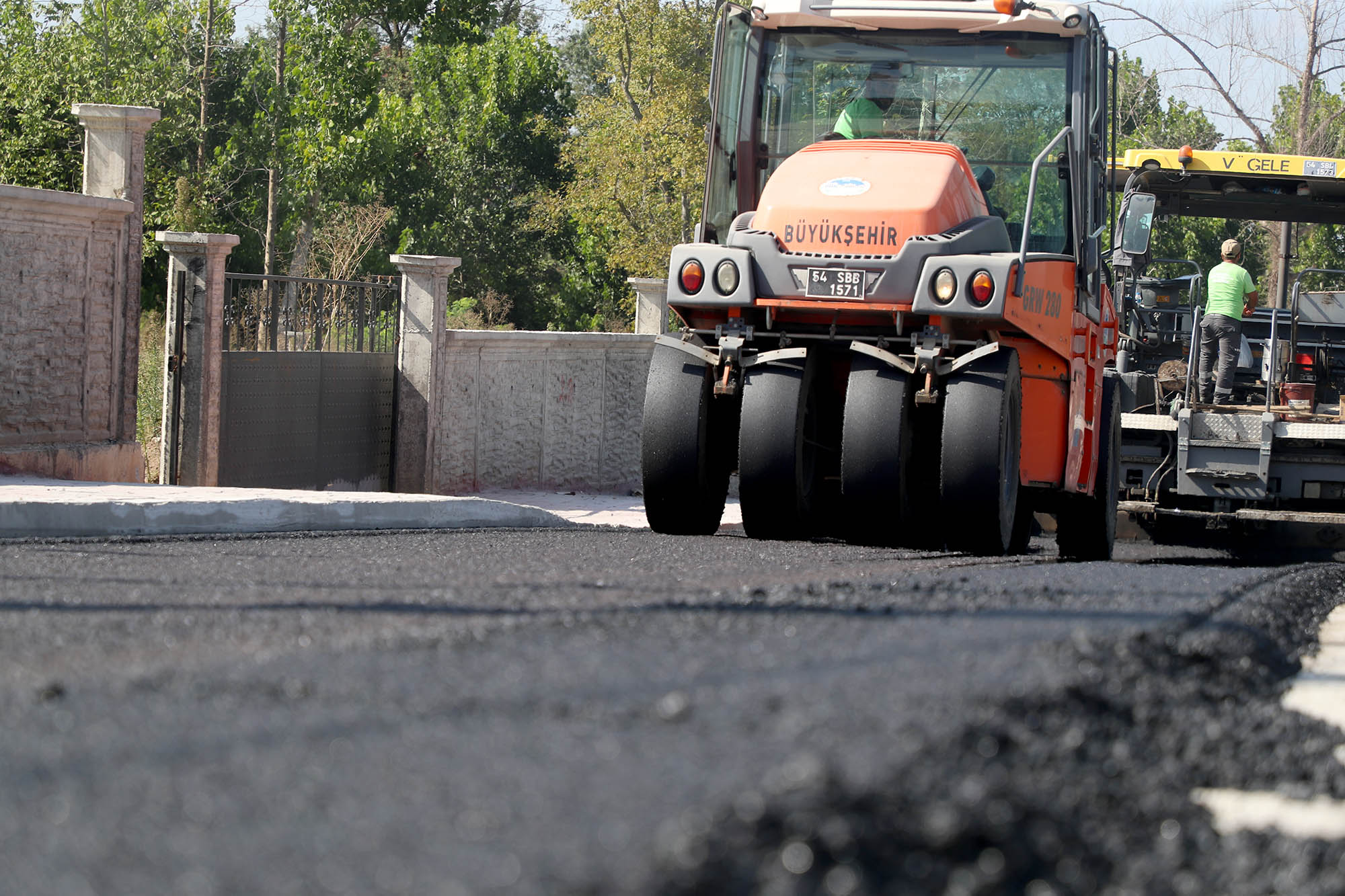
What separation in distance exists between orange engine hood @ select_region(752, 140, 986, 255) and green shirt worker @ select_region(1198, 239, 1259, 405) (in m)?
4.34

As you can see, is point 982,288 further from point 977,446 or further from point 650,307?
point 650,307

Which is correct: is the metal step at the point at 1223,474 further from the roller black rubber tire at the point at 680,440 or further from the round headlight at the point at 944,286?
the round headlight at the point at 944,286

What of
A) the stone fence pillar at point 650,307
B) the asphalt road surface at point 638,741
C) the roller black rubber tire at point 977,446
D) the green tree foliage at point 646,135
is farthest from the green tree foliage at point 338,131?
the asphalt road surface at point 638,741

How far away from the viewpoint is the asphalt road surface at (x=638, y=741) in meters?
2.32

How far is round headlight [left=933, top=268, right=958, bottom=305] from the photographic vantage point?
6.67 meters

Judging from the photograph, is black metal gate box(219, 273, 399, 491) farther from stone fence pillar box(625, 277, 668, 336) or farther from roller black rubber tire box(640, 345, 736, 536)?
roller black rubber tire box(640, 345, 736, 536)

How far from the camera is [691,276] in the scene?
7.21 metres

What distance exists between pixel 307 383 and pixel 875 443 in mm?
6787

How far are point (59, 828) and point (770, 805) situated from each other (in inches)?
44.7

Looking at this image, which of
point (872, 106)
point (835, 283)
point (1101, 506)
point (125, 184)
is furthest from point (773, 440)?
point (125, 184)

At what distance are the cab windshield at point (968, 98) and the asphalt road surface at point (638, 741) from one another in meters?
3.05

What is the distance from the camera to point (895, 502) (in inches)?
270

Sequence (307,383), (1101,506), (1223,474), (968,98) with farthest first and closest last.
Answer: (307,383) < (1223,474) < (1101,506) < (968,98)

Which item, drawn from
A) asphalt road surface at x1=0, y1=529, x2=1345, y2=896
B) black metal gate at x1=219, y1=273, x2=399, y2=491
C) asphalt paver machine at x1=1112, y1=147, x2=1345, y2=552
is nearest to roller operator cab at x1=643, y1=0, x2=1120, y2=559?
asphalt paver machine at x1=1112, y1=147, x2=1345, y2=552
